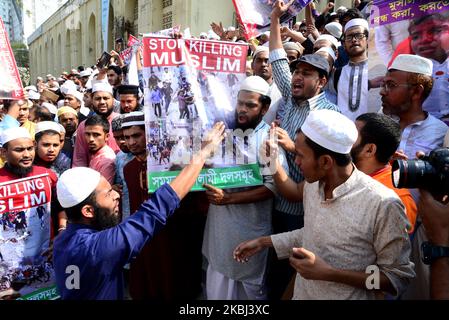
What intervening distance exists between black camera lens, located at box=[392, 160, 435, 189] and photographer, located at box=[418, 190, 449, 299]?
84 millimetres

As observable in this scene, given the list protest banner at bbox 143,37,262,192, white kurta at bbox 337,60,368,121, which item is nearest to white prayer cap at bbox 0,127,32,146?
protest banner at bbox 143,37,262,192

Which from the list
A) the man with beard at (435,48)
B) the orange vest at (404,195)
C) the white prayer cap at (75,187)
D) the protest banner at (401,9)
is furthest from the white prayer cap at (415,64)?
the white prayer cap at (75,187)

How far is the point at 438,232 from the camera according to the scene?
1.61 m

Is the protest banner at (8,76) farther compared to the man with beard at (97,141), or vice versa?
the protest banner at (8,76)

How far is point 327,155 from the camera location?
1.73m

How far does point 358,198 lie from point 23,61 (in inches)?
2435

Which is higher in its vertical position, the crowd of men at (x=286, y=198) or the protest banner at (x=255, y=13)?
the protest banner at (x=255, y=13)

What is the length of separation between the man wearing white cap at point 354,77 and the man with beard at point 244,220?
0.98 m

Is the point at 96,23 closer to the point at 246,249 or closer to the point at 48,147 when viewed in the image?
the point at 48,147

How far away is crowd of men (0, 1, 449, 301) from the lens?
1669mm

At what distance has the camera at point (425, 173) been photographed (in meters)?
1.54

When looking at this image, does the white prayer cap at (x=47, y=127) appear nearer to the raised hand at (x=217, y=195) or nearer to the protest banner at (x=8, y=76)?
the protest banner at (x=8, y=76)
